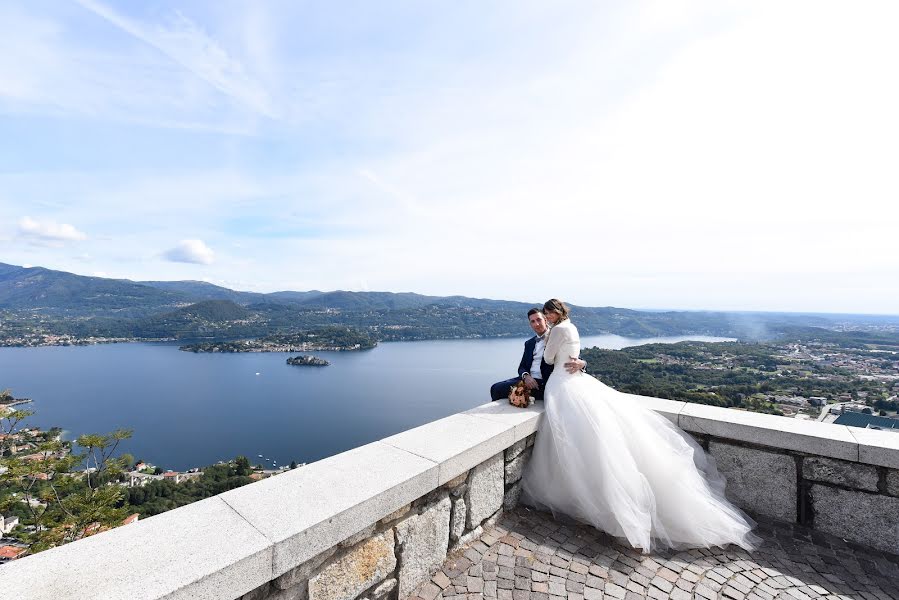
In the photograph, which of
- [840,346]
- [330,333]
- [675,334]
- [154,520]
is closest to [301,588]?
[154,520]

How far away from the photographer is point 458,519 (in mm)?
2527

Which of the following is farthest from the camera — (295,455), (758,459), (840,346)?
(840,346)

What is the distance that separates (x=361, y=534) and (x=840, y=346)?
233ft

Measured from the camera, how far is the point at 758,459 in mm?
3086

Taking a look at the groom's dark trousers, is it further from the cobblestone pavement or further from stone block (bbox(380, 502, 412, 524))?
stone block (bbox(380, 502, 412, 524))

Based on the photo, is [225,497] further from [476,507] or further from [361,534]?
[476,507]

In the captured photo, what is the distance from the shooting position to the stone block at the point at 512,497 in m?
2.98

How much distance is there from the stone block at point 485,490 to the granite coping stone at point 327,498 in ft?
1.77

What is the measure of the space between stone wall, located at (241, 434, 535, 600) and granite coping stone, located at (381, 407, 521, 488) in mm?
161

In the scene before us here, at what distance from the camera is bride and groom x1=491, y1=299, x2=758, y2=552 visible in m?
2.64

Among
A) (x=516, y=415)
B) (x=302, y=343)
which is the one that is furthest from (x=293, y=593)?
(x=302, y=343)

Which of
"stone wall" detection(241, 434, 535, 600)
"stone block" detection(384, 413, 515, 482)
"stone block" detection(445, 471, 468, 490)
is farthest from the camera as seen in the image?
"stone block" detection(445, 471, 468, 490)

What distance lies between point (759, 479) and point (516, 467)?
188 centimetres

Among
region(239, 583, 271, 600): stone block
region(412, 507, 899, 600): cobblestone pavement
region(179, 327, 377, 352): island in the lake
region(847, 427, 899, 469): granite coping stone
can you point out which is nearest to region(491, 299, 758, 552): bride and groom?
region(412, 507, 899, 600): cobblestone pavement
